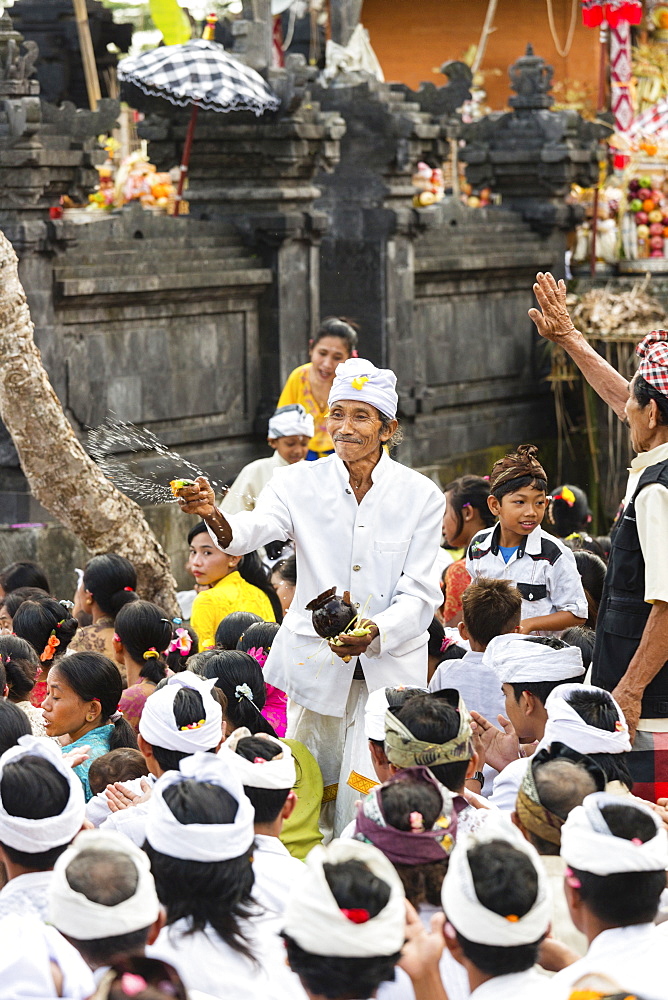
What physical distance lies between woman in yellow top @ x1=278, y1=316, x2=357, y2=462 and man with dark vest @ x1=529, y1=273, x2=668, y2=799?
3720 millimetres

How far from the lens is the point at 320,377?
26.9ft

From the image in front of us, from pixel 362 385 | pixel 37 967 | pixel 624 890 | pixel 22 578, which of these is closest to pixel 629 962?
pixel 624 890

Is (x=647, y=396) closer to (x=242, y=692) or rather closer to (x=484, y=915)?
(x=242, y=692)

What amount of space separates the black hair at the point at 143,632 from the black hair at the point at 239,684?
790mm

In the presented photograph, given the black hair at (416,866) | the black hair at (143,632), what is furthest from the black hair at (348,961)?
the black hair at (143,632)

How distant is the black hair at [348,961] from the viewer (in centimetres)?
269

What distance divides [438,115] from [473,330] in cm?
189

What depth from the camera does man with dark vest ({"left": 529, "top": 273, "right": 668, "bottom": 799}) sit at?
417cm

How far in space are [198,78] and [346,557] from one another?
19.2 ft

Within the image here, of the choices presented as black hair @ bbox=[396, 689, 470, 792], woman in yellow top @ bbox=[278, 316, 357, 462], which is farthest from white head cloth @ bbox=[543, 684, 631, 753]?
woman in yellow top @ bbox=[278, 316, 357, 462]

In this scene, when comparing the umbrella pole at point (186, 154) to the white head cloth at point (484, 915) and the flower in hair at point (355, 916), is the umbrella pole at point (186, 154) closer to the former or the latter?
the white head cloth at point (484, 915)

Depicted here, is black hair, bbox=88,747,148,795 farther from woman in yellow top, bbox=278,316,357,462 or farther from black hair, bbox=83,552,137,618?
woman in yellow top, bbox=278,316,357,462

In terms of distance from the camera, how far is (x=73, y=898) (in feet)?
9.04

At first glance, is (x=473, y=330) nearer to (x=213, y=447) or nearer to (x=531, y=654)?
(x=213, y=447)
